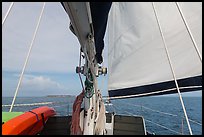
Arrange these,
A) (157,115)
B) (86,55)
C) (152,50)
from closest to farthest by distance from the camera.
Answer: (86,55), (152,50), (157,115)

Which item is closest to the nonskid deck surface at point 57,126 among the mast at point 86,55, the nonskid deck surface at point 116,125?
the nonskid deck surface at point 116,125

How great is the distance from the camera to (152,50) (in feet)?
7.53

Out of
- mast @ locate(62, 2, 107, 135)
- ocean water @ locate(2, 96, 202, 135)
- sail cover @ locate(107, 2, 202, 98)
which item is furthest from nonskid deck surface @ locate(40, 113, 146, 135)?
mast @ locate(62, 2, 107, 135)

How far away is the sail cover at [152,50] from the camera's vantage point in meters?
1.94

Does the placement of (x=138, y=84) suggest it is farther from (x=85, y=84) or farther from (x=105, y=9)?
(x=105, y=9)

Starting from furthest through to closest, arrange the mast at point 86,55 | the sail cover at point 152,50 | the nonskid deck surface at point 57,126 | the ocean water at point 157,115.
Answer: the ocean water at point 157,115 → the nonskid deck surface at point 57,126 → the sail cover at point 152,50 → the mast at point 86,55

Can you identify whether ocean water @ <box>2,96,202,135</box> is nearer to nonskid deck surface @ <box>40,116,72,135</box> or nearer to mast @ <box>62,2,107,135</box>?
nonskid deck surface @ <box>40,116,72,135</box>

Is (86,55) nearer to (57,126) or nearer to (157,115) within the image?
(57,126)

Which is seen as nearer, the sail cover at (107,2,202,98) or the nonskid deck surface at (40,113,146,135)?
the sail cover at (107,2,202,98)

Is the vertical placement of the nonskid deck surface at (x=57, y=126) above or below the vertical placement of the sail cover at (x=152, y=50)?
below

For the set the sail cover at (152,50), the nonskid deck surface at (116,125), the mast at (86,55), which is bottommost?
the nonskid deck surface at (116,125)

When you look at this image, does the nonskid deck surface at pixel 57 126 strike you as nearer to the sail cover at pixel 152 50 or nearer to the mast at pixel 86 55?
the sail cover at pixel 152 50

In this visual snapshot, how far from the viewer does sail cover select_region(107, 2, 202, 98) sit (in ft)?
6.37

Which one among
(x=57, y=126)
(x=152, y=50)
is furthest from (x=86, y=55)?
(x=57, y=126)
